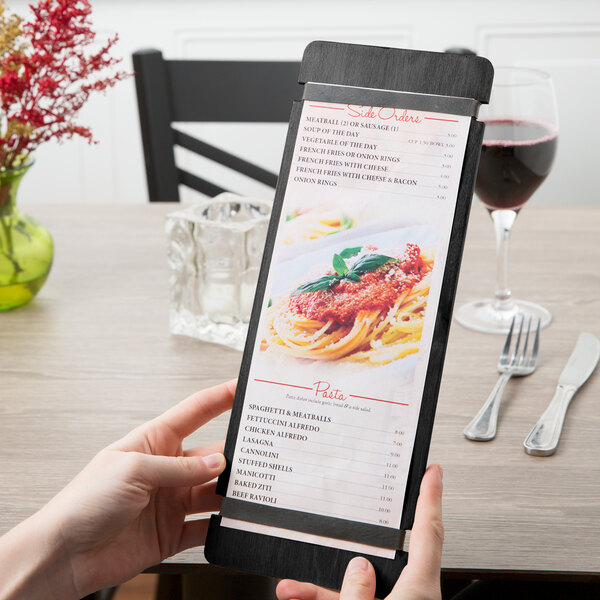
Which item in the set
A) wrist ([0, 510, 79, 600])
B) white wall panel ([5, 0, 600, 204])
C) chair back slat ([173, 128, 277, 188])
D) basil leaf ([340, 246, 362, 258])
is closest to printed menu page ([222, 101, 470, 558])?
basil leaf ([340, 246, 362, 258])

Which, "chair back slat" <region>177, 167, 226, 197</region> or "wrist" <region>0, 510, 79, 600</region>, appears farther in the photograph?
"chair back slat" <region>177, 167, 226, 197</region>

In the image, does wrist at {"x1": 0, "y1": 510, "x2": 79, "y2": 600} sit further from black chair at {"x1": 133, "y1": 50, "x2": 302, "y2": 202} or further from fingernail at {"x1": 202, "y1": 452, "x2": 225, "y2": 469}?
black chair at {"x1": 133, "y1": 50, "x2": 302, "y2": 202}

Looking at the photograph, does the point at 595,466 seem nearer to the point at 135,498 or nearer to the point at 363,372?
Result: the point at 363,372

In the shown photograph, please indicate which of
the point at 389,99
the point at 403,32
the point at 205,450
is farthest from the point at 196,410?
the point at 403,32

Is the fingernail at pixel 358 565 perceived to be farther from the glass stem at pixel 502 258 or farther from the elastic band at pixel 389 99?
the glass stem at pixel 502 258

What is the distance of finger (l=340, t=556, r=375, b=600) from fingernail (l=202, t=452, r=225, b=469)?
0.11 m

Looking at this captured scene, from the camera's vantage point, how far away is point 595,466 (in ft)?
2.05

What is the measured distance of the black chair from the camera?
4.40 ft

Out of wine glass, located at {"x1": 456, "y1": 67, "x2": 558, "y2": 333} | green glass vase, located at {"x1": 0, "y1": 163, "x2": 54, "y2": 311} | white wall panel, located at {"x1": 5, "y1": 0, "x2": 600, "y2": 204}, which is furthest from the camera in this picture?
white wall panel, located at {"x1": 5, "y1": 0, "x2": 600, "y2": 204}

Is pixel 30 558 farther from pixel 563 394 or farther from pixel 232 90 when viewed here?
pixel 232 90

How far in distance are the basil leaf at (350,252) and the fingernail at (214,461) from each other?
167 millimetres

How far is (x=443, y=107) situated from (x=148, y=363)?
397mm

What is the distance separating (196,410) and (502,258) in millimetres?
407

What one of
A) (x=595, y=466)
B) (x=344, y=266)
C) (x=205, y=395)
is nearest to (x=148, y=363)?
(x=205, y=395)
